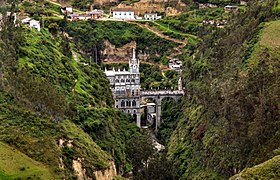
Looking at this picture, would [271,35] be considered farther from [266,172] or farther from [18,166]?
[18,166]

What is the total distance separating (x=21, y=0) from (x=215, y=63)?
2128 inches

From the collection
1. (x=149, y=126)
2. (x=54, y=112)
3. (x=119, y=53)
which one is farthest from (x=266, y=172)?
(x=119, y=53)

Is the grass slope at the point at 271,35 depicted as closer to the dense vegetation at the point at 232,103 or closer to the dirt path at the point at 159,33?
the dense vegetation at the point at 232,103

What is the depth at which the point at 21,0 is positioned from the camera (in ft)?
352

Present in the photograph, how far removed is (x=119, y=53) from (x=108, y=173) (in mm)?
64828

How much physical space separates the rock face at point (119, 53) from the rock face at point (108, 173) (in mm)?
60044

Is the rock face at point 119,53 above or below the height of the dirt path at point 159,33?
below

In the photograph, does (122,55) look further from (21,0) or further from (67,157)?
(67,157)

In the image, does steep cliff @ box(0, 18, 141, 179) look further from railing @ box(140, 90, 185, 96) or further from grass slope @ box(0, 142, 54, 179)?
railing @ box(140, 90, 185, 96)

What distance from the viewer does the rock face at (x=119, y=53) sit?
109062 mm

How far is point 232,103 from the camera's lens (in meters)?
46.4

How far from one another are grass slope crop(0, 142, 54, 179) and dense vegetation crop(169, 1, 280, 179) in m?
16.7

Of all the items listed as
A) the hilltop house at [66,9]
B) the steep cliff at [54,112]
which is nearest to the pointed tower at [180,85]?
Answer: the steep cliff at [54,112]

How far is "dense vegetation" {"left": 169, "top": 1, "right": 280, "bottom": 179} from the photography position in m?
41.0
